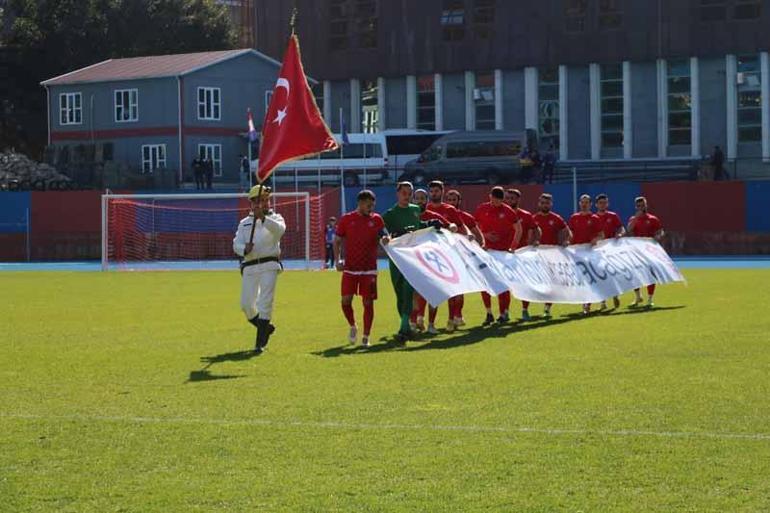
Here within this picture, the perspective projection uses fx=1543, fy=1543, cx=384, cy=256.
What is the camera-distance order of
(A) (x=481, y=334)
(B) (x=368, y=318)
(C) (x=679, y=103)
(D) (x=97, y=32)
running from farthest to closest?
(D) (x=97, y=32)
(C) (x=679, y=103)
(A) (x=481, y=334)
(B) (x=368, y=318)

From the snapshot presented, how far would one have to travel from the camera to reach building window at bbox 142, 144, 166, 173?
74062mm

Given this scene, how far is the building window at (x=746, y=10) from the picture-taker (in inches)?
2635

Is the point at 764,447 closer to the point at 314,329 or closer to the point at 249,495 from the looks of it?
the point at 249,495

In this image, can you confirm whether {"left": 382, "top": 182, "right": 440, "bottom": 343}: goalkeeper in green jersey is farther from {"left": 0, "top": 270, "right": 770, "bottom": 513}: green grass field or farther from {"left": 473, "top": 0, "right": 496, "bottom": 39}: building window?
{"left": 473, "top": 0, "right": 496, "bottom": 39}: building window

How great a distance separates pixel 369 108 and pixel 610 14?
14313 millimetres

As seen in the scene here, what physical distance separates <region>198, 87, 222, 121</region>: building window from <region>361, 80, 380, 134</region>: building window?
7.44 m

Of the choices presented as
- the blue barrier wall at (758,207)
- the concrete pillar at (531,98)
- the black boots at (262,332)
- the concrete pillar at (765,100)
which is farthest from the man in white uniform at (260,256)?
the concrete pillar at (531,98)

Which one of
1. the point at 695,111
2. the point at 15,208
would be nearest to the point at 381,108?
the point at 695,111

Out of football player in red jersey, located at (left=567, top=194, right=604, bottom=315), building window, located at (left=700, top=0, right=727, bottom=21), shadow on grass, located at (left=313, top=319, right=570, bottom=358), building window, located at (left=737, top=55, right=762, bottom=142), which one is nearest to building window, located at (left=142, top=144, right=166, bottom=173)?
building window, located at (left=700, top=0, right=727, bottom=21)

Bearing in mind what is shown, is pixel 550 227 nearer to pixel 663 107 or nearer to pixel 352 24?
pixel 663 107

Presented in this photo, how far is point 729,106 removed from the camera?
2677 inches

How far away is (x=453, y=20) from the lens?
7406 cm

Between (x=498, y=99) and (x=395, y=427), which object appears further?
(x=498, y=99)

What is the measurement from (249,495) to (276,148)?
2186 cm
